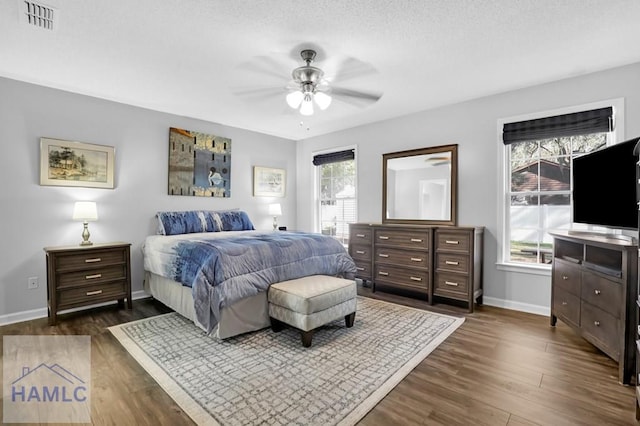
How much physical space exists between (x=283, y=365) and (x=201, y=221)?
2783 millimetres

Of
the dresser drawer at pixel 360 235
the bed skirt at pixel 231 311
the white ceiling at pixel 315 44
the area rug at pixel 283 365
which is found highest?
the white ceiling at pixel 315 44

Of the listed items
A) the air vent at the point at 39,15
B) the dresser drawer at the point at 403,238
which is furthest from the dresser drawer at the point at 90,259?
the dresser drawer at the point at 403,238

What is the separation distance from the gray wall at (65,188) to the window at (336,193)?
193cm

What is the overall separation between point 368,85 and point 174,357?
329 cm

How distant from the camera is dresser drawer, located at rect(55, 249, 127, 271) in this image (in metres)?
3.26

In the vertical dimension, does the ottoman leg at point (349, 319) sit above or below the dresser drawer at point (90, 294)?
below

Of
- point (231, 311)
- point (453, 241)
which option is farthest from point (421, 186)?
→ point (231, 311)

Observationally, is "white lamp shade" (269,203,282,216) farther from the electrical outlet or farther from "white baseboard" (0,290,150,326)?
the electrical outlet

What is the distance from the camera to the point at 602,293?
2387 mm

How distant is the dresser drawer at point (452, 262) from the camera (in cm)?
364

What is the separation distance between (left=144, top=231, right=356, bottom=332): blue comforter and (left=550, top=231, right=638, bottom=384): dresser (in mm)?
2119

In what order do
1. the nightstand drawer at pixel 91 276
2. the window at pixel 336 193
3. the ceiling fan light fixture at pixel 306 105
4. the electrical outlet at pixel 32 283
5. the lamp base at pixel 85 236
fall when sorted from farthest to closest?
the window at pixel 336 193
the lamp base at pixel 85 236
the electrical outlet at pixel 32 283
the nightstand drawer at pixel 91 276
the ceiling fan light fixture at pixel 306 105

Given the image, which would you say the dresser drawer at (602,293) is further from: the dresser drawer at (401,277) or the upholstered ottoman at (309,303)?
the upholstered ottoman at (309,303)

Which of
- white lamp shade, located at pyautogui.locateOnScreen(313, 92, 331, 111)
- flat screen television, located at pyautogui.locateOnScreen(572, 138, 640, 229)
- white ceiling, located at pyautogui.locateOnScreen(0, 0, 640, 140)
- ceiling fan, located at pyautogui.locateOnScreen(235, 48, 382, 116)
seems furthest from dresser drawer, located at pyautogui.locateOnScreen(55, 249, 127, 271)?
flat screen television, located at pyautogui.locateOnScreen(572, 138, 640, 229)
